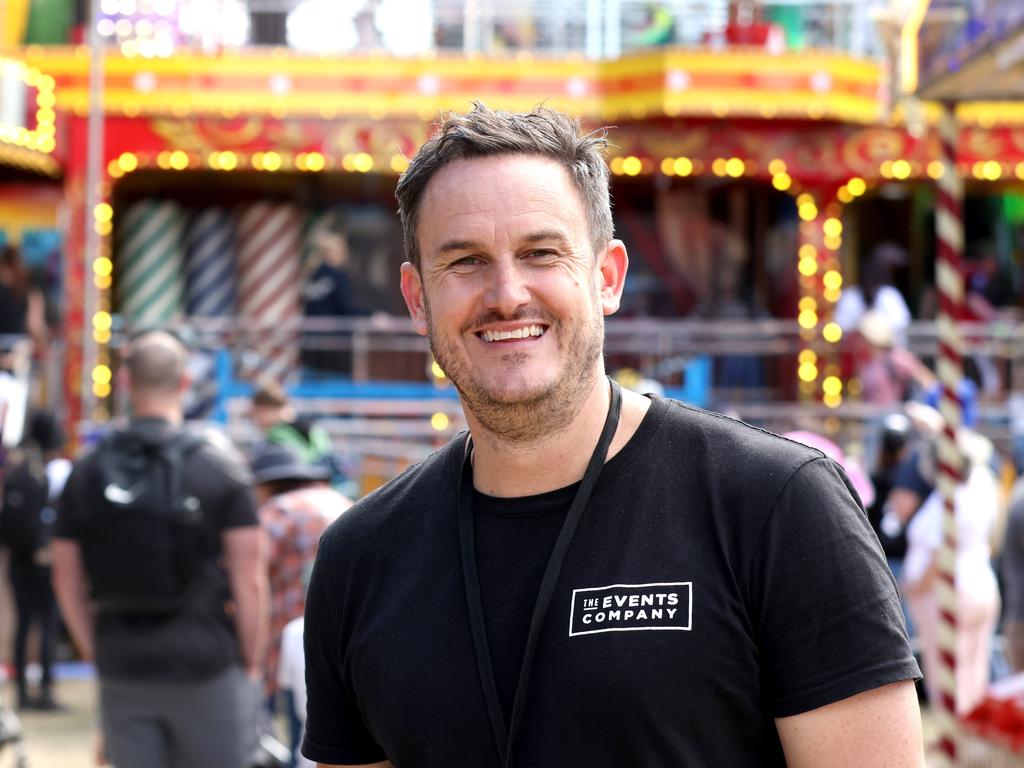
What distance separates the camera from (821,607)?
2.00m

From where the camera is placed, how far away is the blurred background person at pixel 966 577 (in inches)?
326

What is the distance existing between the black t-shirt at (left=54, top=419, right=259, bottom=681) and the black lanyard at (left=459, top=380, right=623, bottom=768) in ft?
10.6

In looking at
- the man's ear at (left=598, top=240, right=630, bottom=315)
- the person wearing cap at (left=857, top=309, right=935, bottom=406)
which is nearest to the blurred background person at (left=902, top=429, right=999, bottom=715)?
the person wearing cap at (left=857, top=309, right=935, bottom=406)

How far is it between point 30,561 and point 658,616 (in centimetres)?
958

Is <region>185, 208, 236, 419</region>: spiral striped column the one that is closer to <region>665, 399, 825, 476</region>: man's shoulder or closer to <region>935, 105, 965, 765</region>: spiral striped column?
<region>935, 105, 965, 765</region>: spiral striped column

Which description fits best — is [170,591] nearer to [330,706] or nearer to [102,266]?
[330,706]

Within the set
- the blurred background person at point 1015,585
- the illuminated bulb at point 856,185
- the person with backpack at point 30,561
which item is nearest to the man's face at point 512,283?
the blurred background person at point 1015,585

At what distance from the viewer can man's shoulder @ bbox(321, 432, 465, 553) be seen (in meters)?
2.34

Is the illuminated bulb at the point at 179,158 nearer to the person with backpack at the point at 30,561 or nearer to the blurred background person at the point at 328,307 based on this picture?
the blurred background person at the point at 328,307

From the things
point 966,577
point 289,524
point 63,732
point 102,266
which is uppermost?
point 102,266

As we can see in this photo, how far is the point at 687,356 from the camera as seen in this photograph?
604 inches

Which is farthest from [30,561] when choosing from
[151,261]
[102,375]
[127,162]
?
[151,261]

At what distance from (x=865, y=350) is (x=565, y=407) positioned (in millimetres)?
12653

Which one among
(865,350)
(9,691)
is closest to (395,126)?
(865,350)
